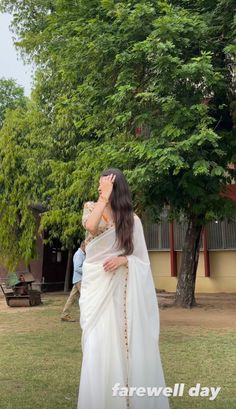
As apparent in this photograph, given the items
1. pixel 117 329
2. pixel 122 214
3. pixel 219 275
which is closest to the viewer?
pixel 117 329

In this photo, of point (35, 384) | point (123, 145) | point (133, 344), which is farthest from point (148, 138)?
point (133, 344)

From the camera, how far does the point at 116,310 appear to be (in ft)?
12.2

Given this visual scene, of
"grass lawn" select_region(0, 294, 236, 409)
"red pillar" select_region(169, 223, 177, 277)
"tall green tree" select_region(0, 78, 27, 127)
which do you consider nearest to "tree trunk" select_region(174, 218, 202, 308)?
"grass lawn" select_region(0, 294, 236, 409)

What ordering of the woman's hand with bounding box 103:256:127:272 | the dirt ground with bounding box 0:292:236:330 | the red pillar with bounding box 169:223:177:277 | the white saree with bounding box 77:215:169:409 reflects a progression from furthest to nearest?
the red pillar with bounding box 169:223:177:277, the dirt ground with bounding box 0:292:236:330, the woman's hand with bounding box 103:256:127:272, the white saree with bounding box 77:215:169:409

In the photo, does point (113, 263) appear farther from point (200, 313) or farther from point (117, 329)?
point (200, 313)

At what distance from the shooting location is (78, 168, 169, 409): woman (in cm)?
362

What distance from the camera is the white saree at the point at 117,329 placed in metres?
3.61

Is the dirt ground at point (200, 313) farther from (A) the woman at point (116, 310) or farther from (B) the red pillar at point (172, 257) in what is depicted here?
(A) the woman at point (116, 310)

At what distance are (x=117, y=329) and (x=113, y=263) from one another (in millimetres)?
474

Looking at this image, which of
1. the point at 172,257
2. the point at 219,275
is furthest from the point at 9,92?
the point at 219,275

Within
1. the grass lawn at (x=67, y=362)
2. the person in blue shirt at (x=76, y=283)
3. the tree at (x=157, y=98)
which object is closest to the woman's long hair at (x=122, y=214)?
the grass lawn at (x=67, y=362)

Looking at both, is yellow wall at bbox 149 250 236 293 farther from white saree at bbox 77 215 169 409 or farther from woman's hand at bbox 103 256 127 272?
woman's hand at bbox 103 256 127 272

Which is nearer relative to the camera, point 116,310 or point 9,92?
point 116,310

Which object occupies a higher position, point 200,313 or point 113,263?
point 113,263
